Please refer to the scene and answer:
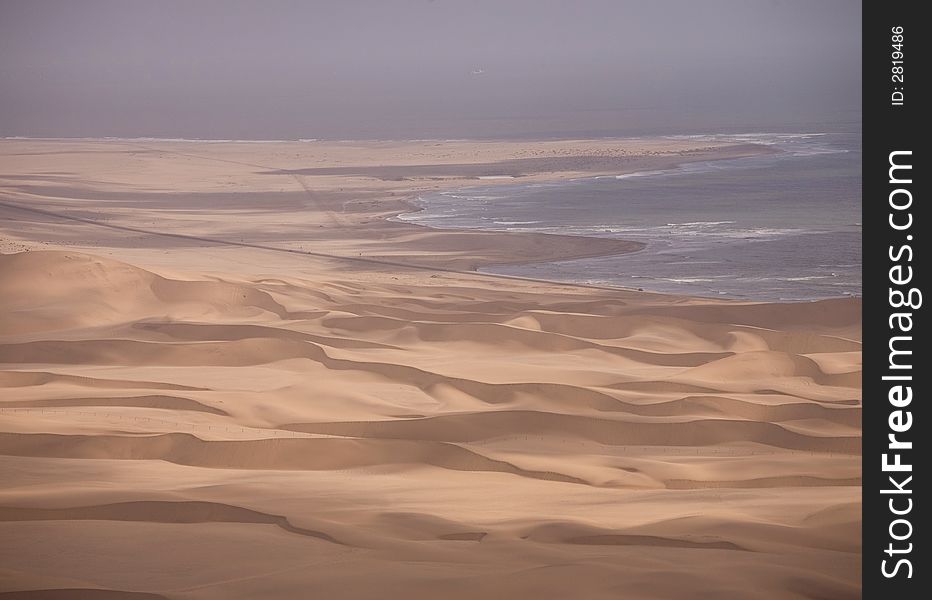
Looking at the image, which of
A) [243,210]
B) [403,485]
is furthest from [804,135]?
[403,485]

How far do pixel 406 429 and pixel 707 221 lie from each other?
15500 millimetres

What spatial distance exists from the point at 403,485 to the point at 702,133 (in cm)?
4055

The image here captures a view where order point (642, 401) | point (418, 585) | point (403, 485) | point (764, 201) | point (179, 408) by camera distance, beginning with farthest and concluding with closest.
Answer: point (764, 201) → point (642, 401) → point (179, 408) → point (403, 485) → point (418, 585)

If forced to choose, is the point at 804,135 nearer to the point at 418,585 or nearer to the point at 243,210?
the point at 243,210
